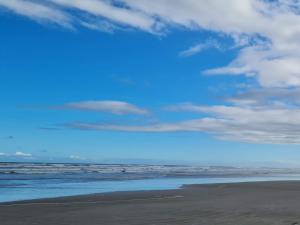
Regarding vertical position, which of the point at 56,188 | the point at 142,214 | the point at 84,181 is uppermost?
the point at 84,181

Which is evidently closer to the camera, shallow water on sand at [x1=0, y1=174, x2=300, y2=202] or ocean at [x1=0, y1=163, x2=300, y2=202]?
shallow water on sand at [x1=0, y1=174, x2=300, y2=202]

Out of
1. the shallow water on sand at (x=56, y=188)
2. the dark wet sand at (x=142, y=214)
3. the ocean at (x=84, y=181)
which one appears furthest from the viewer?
the ocean at (x=84, y=181)

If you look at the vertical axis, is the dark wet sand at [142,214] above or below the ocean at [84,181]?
below

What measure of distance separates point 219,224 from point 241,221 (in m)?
1.13

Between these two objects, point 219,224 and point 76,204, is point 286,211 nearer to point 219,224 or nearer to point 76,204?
point 219,224

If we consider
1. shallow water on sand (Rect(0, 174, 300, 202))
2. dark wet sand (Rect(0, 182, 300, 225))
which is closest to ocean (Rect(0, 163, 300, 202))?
shallow water on sand (Rect(0, 174, 300, 202))

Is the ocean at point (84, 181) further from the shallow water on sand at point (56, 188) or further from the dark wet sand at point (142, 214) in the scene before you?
the dark wet sand at point (142, 214)

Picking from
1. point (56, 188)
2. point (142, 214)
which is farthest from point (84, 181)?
→ point (142, 214)

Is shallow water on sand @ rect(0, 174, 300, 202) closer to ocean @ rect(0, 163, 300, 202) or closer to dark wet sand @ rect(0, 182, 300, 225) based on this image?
ocean @ rect(0, 163, 300, 202)

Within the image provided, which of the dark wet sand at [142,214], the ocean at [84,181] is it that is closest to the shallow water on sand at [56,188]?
the ocean at [84,181]

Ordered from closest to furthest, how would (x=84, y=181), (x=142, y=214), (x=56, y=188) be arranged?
1. (x=142, y=214)
2. (x=56, y=188)
3. (x=84, y=181)

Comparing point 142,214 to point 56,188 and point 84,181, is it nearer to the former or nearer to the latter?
point 56,188

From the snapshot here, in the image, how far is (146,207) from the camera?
19578 mm

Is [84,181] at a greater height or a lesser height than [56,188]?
greater
